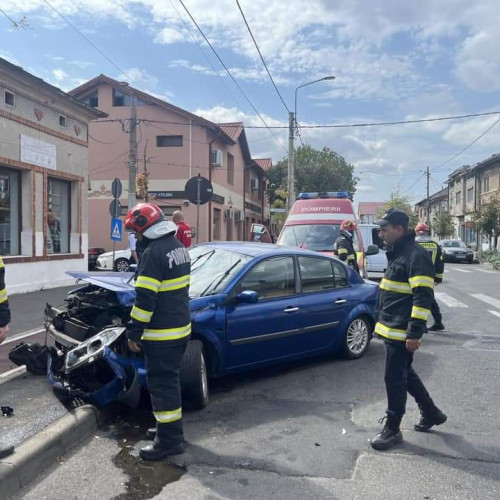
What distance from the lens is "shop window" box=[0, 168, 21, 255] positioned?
12070 millimetres

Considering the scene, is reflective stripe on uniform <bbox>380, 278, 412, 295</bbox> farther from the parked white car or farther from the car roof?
the parked white car

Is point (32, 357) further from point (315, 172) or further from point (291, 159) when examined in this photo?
point (315, 172)

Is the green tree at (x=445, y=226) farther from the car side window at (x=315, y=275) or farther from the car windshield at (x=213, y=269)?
the car windshield at (x=213, y=269)

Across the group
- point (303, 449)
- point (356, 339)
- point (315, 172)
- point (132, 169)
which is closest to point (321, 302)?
point (356, 339)

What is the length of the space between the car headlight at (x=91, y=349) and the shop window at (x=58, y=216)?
9.59 metres

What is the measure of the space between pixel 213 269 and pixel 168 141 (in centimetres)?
2305

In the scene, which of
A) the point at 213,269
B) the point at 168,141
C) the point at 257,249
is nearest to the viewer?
the point at 213,269

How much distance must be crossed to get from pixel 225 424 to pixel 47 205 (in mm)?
10378

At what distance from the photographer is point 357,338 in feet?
22.3

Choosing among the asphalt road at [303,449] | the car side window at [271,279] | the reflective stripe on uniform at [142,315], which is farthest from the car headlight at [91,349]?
the car side window at [271,279]

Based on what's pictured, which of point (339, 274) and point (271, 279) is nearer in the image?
point (271, 279)

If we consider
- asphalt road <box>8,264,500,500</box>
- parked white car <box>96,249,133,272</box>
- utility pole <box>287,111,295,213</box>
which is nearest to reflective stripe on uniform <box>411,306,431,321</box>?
asphalt road <box>8,264,500,500</box>

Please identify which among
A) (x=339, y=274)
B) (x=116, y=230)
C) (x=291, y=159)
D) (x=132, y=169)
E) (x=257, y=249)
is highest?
(x=291, y=159)

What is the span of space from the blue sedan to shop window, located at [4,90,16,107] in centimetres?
763
